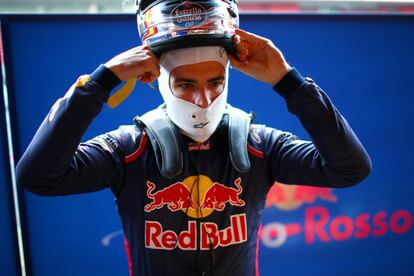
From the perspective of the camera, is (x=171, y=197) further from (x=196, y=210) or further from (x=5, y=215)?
(x=5, y=215)

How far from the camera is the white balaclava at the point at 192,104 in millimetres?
1021

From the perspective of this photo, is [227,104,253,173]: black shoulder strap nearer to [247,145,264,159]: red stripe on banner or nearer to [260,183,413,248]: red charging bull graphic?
[247,145,264,159]: red stripe on banner

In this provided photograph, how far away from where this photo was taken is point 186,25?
98 cm

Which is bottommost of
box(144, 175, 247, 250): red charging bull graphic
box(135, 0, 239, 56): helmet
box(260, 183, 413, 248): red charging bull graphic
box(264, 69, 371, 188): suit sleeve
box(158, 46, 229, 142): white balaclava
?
box(260, 183, 413, 248): red charging bull graphic

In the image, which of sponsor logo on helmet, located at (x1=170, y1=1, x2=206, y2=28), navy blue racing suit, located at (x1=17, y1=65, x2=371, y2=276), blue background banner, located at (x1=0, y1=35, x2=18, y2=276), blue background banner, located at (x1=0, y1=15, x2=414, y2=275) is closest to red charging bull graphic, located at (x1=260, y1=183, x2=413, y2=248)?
blue background banner, located at (x1=0, y1=15, x2=414, y2=275)

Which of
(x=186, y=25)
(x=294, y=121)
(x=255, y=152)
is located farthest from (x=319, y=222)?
(x=186, y=25)

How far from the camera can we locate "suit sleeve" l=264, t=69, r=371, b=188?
0.96 m

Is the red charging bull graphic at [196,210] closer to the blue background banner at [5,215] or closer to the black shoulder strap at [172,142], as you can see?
the black shoulder strap at [172,142]

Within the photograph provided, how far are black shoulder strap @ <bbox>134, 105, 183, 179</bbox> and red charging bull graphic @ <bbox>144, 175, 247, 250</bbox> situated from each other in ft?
0.23

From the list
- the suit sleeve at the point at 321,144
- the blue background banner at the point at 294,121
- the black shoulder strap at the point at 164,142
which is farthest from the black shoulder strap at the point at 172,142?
the blue background banner at the point at 294,121

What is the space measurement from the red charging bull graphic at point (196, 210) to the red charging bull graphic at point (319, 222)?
0.87m

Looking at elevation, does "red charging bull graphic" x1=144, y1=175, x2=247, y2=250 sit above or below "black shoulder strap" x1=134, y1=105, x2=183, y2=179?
below

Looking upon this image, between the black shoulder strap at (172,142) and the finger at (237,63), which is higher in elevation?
the finger at (237,63)

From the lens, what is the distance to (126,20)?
1.61 meters
